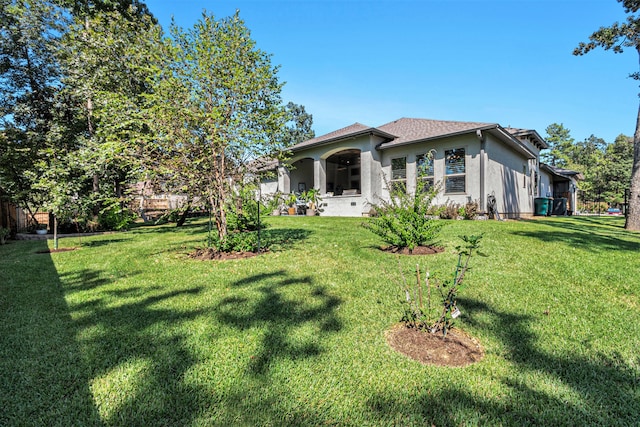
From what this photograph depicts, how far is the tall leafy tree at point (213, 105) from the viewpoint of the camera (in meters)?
5.05

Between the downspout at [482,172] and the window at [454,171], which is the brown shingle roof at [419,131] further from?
the window at [454,171]

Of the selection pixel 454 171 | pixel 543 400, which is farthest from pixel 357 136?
pixel 543 400

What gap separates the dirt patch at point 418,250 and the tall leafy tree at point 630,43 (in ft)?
29.7

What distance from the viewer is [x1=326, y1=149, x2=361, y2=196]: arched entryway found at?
20.5 m

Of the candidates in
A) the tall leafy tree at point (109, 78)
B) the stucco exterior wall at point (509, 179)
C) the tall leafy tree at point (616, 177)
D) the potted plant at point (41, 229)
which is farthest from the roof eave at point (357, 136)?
the tall leafy tree at point (616, 177)

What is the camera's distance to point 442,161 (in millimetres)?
13016

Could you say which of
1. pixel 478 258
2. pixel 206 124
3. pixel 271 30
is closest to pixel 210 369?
pixel 206 124

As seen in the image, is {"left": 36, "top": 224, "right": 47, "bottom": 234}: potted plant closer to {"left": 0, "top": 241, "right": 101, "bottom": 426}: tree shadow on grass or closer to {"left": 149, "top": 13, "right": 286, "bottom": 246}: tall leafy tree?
{"left": 149, "top": 13, "right": 286, "bottom": 246}: tall leafy tree

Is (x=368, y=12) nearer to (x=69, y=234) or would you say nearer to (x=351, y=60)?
(x=351, y=60)

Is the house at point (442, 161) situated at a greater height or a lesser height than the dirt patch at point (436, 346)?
greater

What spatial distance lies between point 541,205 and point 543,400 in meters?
20.3

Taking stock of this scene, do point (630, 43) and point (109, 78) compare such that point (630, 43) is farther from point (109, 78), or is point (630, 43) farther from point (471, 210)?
point (109, 78)

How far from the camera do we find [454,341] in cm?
238

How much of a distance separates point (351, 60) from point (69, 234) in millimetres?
12905
